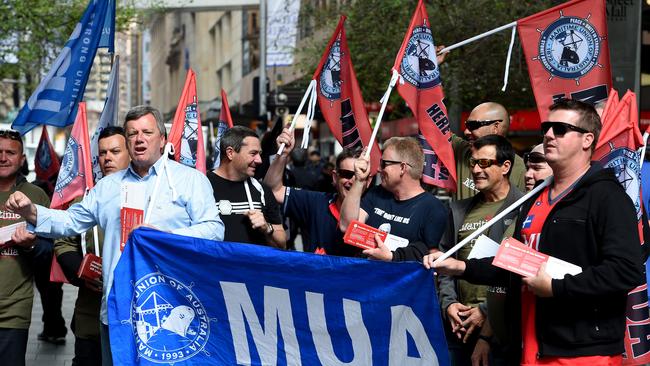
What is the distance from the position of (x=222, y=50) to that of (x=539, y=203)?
61.6m

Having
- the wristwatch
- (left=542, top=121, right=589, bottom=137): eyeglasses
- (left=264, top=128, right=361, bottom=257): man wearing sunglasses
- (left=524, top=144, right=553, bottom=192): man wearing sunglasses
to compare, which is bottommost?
the wristwatch

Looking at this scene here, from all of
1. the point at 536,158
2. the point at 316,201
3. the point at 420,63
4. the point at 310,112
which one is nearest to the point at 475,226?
the point at 536,158

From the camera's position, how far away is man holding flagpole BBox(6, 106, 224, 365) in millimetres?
6051

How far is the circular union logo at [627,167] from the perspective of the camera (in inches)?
242

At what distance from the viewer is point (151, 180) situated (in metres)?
6.12

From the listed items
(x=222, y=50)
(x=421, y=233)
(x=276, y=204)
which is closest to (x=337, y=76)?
(x=276, y=204)

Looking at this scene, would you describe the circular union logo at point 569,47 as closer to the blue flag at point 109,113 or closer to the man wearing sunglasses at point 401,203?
the man wearing sunglasses at point 401,203

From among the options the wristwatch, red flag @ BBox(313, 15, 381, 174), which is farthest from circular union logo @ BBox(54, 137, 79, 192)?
red flag @ BBox(313, 15, 381, 174)

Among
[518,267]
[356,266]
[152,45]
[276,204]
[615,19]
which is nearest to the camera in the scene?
[518,267]

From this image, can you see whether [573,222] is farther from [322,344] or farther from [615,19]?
[615,19]

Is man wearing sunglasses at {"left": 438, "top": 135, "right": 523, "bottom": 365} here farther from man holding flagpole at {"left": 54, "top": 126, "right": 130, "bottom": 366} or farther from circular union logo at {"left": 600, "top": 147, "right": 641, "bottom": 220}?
man holding flagpole at {"left": 54, "top": 126, "right": 130, "bottom": 366}

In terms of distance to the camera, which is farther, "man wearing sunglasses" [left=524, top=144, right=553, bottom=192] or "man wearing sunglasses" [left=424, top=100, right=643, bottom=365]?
"man wearing sunglasses" [left=524, top=144, right=553, bottom=192]

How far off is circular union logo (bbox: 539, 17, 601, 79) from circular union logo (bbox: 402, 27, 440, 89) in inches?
28.8

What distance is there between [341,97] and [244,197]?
1668mm
